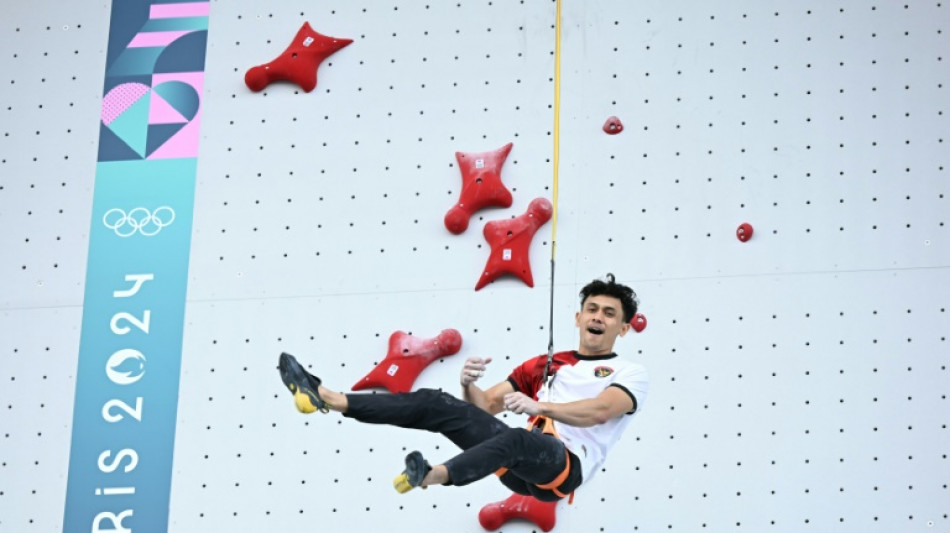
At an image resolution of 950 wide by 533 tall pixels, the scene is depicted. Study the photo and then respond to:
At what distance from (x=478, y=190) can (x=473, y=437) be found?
1.52 metres

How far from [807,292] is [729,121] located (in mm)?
715

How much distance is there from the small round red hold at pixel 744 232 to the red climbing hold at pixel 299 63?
1.74 metres

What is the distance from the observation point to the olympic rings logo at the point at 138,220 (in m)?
5.59

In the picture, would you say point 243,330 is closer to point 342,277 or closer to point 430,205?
point 342,277

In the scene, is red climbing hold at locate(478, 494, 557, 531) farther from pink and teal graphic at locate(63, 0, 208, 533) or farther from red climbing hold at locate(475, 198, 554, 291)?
pink and teal graphic at locate(63, 0, 208, 533)

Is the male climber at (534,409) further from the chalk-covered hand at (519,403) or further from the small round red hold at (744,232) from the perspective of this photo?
the small round red hold at (744,232)

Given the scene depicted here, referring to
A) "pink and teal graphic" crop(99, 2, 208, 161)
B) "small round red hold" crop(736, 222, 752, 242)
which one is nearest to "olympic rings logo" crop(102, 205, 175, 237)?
"pink and teal graphic" crop(99, 2, 208, 161)

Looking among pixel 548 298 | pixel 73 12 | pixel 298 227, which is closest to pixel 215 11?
pixel 73 12

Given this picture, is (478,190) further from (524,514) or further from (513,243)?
(524,514)

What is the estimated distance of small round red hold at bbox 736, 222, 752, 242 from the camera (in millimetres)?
5191

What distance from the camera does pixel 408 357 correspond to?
5.14 metres

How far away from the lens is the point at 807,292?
16.9 feet

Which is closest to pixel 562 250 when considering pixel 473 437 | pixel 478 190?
pixel 478 190

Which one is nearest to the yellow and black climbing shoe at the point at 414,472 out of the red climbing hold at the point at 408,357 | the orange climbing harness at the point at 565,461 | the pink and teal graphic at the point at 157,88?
the orange climbing harness at the point at 565,461
